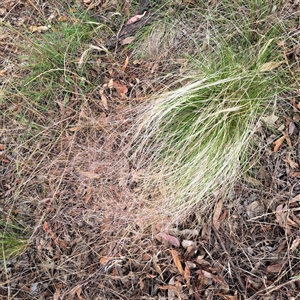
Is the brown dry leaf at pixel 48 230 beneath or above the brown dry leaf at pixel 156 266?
above

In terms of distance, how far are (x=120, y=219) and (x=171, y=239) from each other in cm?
29

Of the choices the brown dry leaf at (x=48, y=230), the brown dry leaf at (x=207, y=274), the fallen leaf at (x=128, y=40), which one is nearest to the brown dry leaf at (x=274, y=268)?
the brown dry leaf at (x=207, y=274)

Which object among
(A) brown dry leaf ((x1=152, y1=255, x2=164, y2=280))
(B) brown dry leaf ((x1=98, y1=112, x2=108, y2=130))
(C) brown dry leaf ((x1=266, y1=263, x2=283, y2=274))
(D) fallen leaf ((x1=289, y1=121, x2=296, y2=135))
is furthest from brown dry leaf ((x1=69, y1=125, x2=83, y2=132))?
(C) brown dry leaf ((x1=266, y1=263, x2=283, y2=274))

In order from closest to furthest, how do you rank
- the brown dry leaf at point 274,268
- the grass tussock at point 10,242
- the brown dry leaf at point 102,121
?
the brown dry leaf at point 274,268 → the grass tussock at point 10,242 → the brown dry leaf at point 102,121

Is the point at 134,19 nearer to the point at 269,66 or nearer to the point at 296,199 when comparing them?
the point at 269,66

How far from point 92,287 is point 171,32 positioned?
1.53m

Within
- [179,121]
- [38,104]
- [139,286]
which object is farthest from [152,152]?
[38,104]

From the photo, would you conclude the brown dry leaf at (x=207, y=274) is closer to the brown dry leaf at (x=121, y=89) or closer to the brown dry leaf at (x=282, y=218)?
the brown dry leaf at (x=282, y=218)

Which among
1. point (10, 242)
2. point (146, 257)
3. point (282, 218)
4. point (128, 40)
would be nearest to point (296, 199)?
point (282, 218)

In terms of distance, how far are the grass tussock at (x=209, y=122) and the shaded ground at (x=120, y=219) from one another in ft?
0.29

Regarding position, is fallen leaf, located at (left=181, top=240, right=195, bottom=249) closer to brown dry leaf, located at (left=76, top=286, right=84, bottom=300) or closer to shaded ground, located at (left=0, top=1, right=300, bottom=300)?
shaded ground, located at (left=0, top=1, right=300, bottom=300)

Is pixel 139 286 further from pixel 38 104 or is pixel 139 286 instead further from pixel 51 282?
pixel 38 104

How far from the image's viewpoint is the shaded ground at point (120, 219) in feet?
5.58

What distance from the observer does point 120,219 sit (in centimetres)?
188
